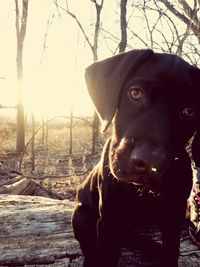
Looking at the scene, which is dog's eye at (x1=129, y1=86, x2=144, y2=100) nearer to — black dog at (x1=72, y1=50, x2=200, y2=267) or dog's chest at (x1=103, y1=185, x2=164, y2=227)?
black dog at (x1=72, y1=50, x2=200, y2=267)

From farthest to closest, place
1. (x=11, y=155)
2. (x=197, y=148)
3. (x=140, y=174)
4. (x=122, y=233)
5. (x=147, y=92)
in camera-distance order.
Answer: (x=11, y=155) < (x=197, y=148) < (x=122, y=233) < (x=147, y=92) < (x=140, y=174)

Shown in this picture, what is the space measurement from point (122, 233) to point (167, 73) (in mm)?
1157

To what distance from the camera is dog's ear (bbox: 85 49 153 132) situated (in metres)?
2.79

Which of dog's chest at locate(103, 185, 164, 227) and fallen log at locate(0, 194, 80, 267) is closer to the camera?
dog's chest at locate(103, 185, 164, 227)

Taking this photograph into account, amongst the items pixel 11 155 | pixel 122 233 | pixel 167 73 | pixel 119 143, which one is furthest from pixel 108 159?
pixel 11 155

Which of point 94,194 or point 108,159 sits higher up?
point 108,159

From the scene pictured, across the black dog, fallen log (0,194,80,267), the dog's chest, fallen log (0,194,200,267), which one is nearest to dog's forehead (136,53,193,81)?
the black dog

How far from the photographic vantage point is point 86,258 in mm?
3195

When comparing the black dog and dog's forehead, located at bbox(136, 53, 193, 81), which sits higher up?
dog's forehead, located at bbox(136, 53, 193, 81)

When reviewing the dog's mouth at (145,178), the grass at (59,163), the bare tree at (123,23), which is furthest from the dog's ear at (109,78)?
the bare tree at (123,23)

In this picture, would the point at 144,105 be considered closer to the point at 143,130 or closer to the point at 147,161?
the point at 143,130

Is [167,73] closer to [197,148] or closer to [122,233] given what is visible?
[197,148]

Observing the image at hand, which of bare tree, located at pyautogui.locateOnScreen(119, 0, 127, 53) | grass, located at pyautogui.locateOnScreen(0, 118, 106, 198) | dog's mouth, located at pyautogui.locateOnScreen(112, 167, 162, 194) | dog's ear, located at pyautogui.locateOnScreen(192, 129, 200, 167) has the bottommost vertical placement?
grass, located at pyautogui.locateOnScreen(0, 118, 106, 198)

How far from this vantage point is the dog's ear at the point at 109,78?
110 inches
